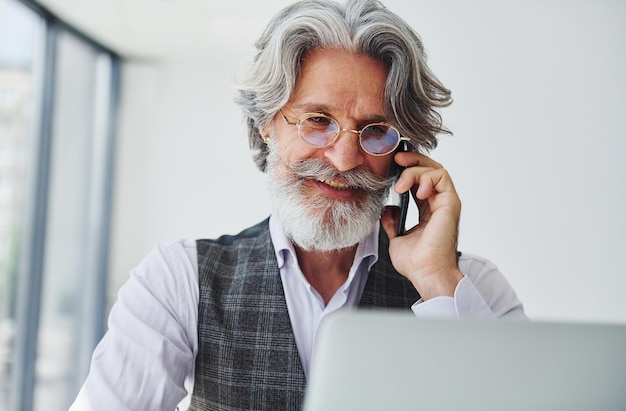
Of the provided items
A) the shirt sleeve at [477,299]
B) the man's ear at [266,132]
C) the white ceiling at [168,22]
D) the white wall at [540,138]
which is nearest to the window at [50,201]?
the white ceiling at [168,22]

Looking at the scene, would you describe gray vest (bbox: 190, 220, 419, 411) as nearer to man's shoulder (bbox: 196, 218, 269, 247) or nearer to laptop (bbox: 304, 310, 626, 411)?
man's shoulder (bbox: 196, 218, 269, 247)

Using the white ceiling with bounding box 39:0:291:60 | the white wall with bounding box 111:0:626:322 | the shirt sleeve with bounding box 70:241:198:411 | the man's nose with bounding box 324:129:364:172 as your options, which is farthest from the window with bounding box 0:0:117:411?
the man's nose with bounding box 324:129:364:172

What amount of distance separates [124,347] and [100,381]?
76 mm

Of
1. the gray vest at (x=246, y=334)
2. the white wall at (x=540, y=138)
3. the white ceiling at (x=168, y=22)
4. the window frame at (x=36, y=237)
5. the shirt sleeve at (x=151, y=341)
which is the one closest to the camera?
the shirt sleeve at (x=151, y=341)

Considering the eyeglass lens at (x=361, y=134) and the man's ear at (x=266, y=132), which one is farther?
the man's ear at (x=266, y=132)

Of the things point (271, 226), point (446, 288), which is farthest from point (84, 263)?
point (446, 288)

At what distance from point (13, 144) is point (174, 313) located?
8.48 ft

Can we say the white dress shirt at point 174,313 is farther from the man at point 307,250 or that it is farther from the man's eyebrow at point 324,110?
the man's eyebrow at point 324,110

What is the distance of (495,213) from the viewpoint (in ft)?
13.4

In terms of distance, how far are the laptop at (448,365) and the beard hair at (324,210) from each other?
869 millimetres

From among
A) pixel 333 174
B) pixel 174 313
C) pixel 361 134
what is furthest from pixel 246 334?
pixel 361 134

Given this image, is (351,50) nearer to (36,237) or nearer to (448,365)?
(448,365)

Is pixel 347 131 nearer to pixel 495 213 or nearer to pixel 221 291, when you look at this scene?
pixel 221 291

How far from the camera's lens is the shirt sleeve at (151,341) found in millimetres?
1239
